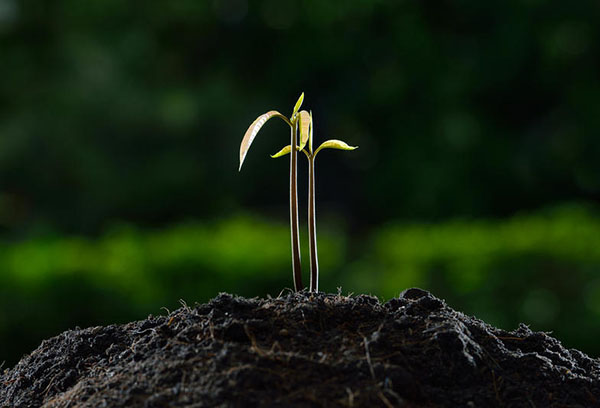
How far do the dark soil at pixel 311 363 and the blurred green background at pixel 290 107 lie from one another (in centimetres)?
688

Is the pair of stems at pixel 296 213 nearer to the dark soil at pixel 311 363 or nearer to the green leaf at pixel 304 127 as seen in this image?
the green leaf at pixel 304 127

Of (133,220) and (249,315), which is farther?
(133,220)

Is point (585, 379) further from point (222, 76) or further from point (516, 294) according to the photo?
point (222, 76)

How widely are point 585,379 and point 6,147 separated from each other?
1093 centimetres

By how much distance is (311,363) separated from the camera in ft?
5.75

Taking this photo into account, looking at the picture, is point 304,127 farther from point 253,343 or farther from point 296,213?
point 253,343

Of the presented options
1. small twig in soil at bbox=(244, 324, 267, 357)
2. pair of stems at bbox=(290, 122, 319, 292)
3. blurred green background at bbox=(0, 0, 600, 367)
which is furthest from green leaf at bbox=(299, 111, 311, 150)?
blurred green background at bbox=(0, 0, 600, 367)

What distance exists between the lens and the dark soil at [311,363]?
1682 mm

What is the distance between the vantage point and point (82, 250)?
5910mm

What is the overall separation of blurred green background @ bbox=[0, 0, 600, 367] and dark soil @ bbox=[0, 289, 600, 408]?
6.88 metres

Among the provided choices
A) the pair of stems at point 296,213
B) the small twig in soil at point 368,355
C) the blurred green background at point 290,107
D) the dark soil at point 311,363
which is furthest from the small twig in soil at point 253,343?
the blurred green background at point 290,107

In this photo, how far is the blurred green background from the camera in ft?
34.8

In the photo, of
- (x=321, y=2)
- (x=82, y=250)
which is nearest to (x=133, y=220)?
(x=321, y=2)

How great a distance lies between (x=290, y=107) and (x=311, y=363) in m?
10.9
